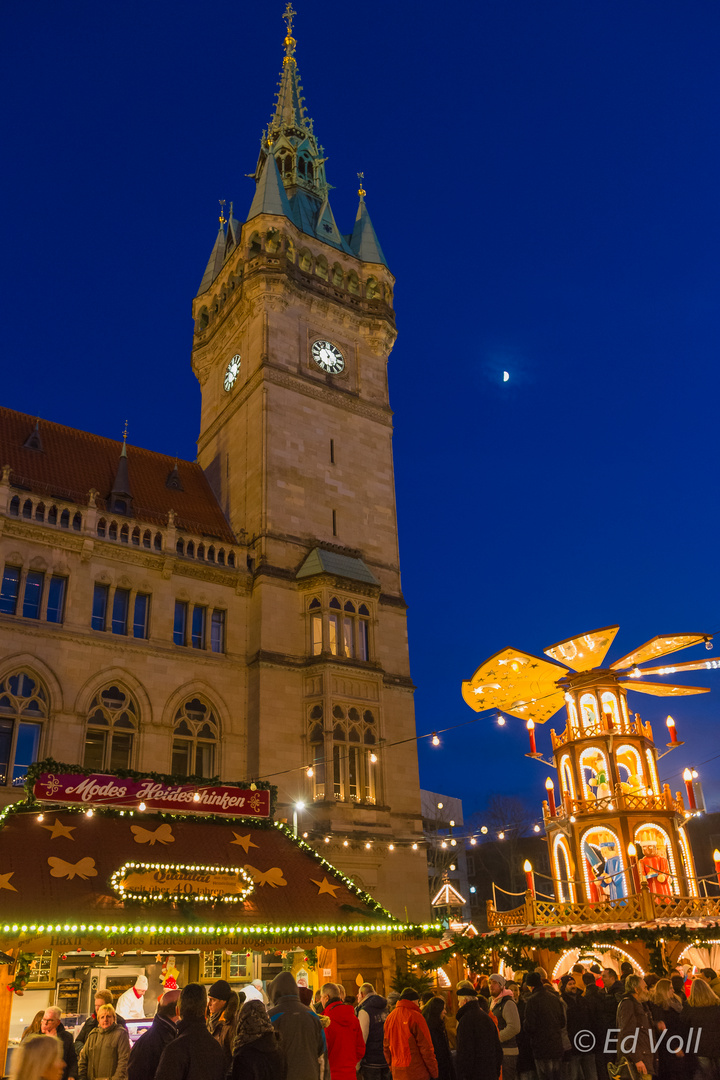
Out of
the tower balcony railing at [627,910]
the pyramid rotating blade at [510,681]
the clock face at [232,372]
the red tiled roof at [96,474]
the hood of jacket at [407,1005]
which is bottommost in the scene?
the hood of jacket at [407,1005]

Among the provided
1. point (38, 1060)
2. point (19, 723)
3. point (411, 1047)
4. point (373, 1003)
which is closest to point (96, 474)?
point (19, 723)

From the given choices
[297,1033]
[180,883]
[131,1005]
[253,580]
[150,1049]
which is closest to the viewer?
[150,1049]

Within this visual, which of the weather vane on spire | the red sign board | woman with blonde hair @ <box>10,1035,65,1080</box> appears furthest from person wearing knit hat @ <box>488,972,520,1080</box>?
the weather vane on spire

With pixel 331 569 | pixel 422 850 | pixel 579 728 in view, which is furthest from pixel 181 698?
pixel 579 728

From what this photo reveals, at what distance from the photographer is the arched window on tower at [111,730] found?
1006 inches

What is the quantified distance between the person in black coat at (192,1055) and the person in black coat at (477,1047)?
146 inches

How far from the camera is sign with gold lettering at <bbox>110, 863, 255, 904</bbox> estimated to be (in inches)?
670

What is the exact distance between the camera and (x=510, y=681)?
26812 mm

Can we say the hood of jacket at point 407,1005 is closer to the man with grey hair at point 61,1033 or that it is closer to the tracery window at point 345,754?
the man with grey hair at point 61,1033

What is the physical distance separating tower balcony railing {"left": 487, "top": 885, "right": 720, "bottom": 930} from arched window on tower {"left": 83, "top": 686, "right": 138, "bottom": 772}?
42.0ft

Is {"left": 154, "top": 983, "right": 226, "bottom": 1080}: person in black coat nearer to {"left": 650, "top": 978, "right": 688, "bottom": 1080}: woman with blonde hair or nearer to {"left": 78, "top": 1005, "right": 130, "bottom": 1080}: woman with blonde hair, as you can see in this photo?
{"left": 78, "top": 1005, "right": 130, "bottom": 1080}: woman with blonde hair

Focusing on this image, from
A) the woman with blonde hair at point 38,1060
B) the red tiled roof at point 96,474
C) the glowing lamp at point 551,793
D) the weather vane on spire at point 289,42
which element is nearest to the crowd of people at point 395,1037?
the woman with blonde hair at point 38,1060

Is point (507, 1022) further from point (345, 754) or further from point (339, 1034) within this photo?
point (345, 754)

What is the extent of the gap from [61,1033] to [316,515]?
23777 mm
